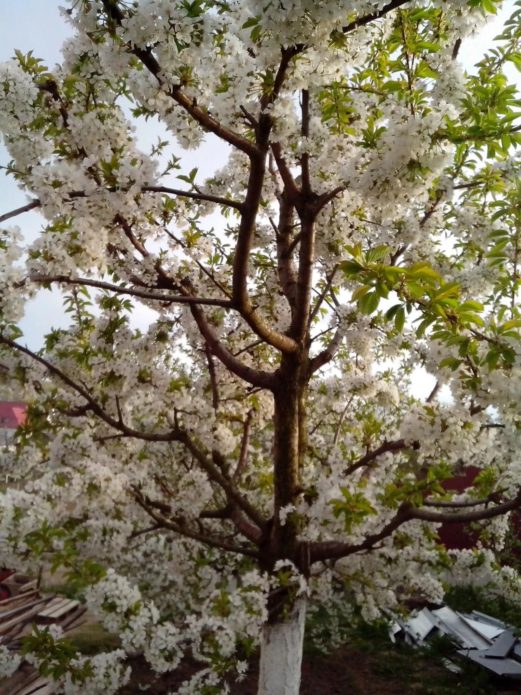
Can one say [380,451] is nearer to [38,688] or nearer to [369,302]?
[369,302]

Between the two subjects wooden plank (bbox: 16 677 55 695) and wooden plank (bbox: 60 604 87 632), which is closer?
wooden plank (bbox: 16 677 55 695)

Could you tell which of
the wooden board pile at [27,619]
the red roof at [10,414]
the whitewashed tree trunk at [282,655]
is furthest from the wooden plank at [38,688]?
the red roof at [10,414]

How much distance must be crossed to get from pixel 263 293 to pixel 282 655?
3.62m

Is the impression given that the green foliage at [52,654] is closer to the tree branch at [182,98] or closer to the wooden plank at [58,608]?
the tree branch at [182,98]

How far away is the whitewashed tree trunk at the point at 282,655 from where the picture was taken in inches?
172

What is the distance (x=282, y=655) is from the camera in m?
4.40

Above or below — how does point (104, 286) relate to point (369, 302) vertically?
above

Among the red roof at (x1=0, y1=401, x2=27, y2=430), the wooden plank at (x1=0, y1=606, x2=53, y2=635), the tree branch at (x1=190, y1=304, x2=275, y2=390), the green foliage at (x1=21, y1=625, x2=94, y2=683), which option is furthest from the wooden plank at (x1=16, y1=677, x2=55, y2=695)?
the red roof at (x1=0, y1=401, x2=27, y2=430)

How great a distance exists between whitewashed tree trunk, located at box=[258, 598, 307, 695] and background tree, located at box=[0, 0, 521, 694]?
19 millimetres

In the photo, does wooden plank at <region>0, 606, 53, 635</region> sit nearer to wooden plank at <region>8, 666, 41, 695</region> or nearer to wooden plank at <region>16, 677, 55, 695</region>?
wooden plank at <region>8, 666, 41, 695</region>

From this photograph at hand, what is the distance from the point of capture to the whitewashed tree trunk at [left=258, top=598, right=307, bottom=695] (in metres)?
4.38

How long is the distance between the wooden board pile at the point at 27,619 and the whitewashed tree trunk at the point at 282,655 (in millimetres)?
2700

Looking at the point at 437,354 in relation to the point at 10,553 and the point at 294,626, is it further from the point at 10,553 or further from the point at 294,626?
the point at 10,553

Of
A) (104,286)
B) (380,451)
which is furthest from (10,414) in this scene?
(104,286)
